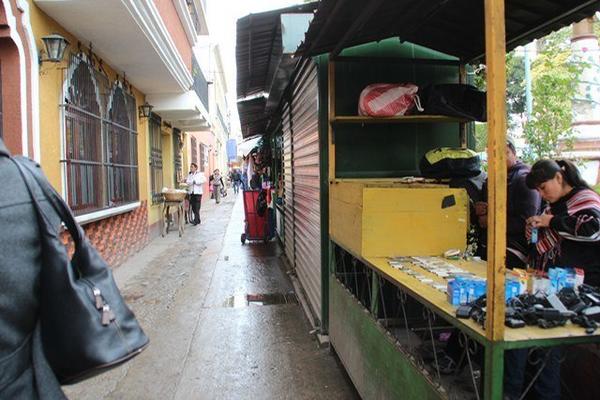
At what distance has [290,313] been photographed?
570 cm

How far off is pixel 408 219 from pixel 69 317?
2342mm

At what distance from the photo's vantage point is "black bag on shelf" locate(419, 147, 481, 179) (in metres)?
3.83

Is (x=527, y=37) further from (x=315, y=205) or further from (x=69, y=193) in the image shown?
(x=69, y=193)

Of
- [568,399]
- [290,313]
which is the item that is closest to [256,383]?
[290,313]

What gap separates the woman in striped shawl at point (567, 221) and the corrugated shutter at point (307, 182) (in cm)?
212

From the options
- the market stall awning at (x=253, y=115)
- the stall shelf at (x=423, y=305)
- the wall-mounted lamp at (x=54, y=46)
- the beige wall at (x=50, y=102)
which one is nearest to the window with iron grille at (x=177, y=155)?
the market stall awning at (x=253, y=115)

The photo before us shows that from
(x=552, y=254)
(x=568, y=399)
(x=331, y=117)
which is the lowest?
(x=568, y=399)

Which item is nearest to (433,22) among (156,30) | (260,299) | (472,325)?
(472,325)

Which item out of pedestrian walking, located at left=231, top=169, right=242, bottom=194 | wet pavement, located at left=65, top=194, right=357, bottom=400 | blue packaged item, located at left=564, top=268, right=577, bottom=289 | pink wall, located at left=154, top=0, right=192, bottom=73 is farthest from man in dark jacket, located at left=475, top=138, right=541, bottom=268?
pedestrian walking, located at left=231, top=169, right=242, bottom=194

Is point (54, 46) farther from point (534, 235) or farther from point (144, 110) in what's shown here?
point (534, 235)

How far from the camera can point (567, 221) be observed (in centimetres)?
270

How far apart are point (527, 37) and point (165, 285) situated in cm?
561

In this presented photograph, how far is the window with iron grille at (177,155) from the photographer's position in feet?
48.0

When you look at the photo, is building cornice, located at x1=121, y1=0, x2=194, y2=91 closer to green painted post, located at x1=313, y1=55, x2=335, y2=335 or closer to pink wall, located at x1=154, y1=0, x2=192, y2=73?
pink wall, located at x1=154, y1=0, x2=192, y2=73
